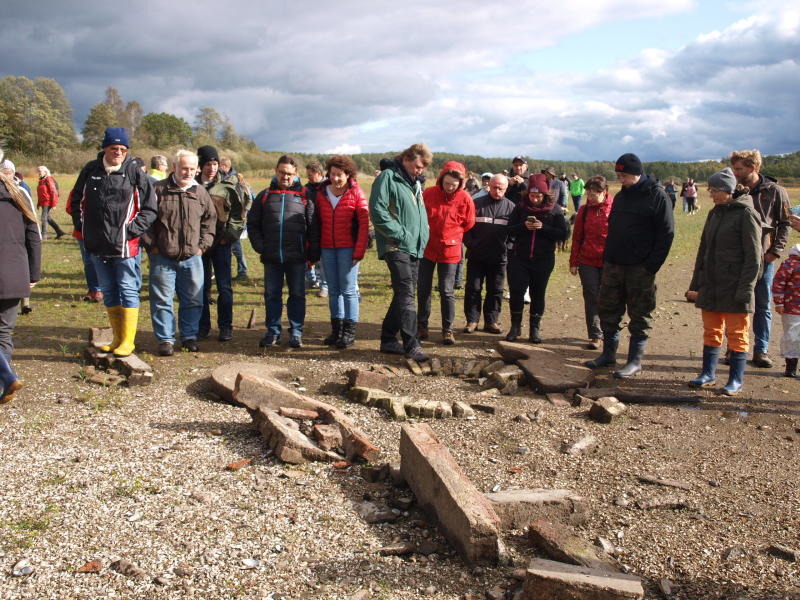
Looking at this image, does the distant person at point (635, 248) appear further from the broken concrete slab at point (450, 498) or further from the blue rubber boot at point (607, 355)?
the broken concrete slab at point (450, 498)

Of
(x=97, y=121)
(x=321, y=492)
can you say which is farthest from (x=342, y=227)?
(x=97, y=121)

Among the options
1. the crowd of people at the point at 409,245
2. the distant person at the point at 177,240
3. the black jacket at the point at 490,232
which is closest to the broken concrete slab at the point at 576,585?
the crowd of people at the point at 409,245

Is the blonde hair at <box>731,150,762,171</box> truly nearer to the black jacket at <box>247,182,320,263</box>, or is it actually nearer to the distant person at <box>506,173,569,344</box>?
the distant person at <box>506,173,569,344</box>

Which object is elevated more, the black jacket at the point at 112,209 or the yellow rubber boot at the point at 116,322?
the black jacket at the point at 112,209

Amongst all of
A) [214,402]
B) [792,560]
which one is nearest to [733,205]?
[792,560]

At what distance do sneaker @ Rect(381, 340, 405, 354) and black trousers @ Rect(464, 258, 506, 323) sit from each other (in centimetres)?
149

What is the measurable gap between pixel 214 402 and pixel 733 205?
5.13 meters

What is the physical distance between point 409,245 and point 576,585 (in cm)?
460

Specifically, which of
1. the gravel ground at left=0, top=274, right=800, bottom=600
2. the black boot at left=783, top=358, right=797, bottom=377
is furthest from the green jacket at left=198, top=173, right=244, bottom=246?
the black boot at left=783, top=358, right=797, bottom=377

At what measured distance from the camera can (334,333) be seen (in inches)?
308

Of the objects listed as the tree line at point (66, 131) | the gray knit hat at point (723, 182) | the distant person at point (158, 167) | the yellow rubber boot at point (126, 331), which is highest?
the tree line at point (66, 131)

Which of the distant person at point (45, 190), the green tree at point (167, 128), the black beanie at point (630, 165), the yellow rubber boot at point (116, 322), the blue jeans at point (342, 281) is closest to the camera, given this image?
the yellow rubber boot at point (116, 322)

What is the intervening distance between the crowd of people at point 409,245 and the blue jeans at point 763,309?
0.8 inches

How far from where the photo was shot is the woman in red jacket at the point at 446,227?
7750 mm
